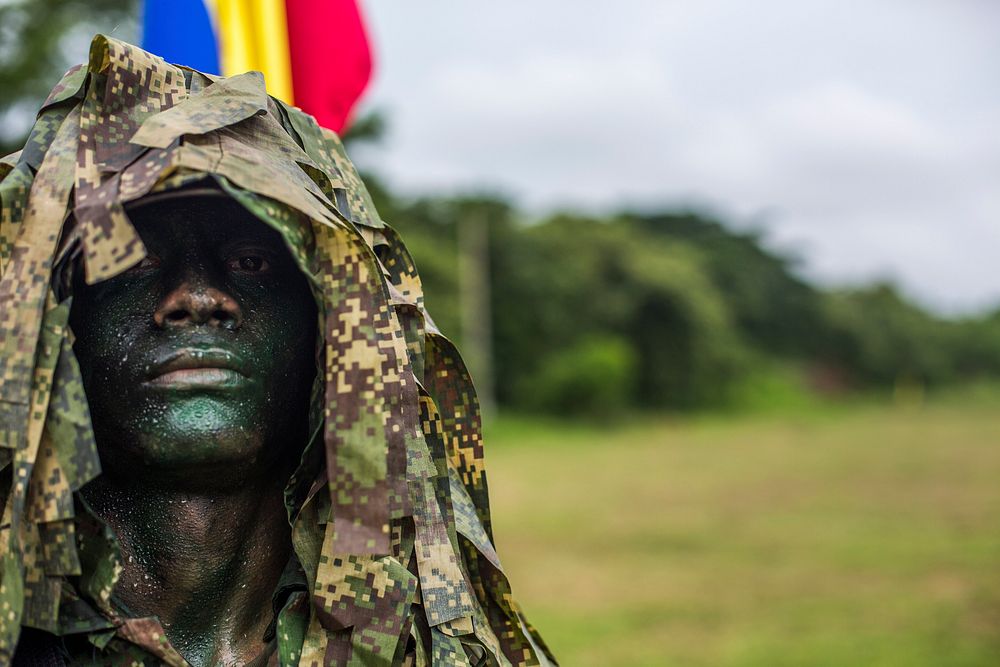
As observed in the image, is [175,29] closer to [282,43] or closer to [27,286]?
[282,43]

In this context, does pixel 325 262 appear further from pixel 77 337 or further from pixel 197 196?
pixel 77 337

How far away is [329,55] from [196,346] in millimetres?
2882

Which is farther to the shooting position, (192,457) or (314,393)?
(314,393)

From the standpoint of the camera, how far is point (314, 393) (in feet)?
5.37

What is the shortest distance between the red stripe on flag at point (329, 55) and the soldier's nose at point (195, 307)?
270cm

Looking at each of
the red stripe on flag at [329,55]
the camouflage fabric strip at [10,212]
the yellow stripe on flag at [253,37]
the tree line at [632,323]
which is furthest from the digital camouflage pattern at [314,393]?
the tree line at [632,323]

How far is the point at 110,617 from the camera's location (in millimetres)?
1501

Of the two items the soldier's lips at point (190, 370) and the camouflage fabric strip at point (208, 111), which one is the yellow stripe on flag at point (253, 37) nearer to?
the camouflage fabric strip at point (208, 111)

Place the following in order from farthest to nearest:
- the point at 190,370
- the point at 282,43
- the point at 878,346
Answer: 1. the point at 878,346
2. the point at 282,43
3. the point at 190,370

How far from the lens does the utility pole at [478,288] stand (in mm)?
25469

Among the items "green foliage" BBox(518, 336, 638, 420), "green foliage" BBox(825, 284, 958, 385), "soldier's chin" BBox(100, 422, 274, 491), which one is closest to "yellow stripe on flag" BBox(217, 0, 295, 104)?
"soldier's chin" BBox(100, 422, 274, 491)

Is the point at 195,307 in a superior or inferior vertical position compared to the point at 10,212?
inferior

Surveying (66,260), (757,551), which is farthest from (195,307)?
(757,551)

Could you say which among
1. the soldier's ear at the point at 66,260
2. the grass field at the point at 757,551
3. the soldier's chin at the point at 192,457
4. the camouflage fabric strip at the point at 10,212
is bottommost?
the grass field at the point at 757,551
